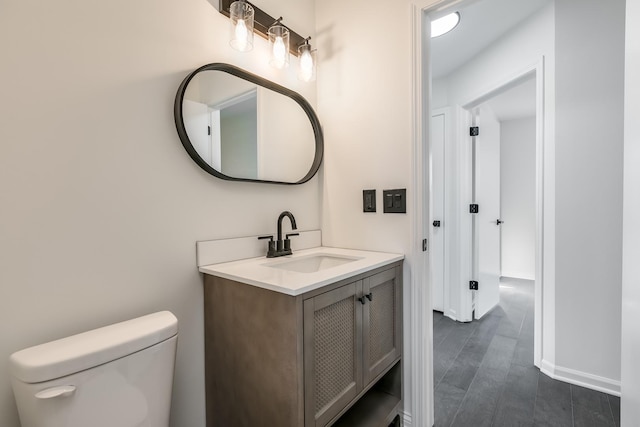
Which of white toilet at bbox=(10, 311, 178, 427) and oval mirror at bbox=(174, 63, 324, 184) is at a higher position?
oval mirror at bbox=(174, 63, 324, 184)

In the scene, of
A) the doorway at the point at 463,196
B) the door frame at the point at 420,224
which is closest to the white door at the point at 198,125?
the door frame at the point at 420,224

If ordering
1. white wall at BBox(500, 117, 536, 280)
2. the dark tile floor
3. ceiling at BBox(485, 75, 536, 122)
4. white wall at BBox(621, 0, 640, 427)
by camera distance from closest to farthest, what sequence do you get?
white wall at BBox(621, 0, 640, 427)
the dark tile floor
ceiling at BBox(485, 75, 536, 122)
white wall at BBox(500, 117, 536, 280)

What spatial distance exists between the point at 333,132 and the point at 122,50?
3.37 feet

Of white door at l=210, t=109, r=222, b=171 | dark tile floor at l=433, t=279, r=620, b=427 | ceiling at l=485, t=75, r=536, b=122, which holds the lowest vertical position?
dark tile floor at l=433, t=279, r=620, b=427

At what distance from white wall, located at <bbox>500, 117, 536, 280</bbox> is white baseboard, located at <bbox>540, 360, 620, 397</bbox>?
2726 mm

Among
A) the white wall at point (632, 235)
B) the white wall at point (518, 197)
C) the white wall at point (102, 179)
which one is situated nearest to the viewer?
the white wall at point (102, 179)

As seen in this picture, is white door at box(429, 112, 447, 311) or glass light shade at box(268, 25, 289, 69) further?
white door at box(429, 112, 447, 311)

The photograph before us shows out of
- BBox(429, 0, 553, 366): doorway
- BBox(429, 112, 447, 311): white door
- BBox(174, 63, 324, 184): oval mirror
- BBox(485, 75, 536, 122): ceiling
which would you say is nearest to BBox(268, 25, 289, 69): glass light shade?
BBox(174, 63, 324, 184): oval mirror

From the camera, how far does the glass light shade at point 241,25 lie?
1218 millimetres

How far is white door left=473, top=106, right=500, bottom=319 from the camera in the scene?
280 centimetres

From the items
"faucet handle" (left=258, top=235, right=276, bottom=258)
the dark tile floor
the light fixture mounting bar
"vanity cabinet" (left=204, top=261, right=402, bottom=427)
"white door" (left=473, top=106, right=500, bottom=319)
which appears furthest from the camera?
"white door" (left=473, top=106, right=500, bottom=319)

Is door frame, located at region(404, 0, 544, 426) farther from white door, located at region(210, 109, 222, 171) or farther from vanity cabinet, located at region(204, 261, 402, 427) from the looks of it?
white door, located at region(210, 109, 222, 171)

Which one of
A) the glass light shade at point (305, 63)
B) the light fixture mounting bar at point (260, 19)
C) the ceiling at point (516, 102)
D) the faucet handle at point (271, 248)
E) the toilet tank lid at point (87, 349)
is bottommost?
the toilet tank lid at point (87, 349)

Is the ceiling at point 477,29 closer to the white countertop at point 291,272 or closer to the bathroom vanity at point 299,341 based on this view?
the white countertop at point 291,272
